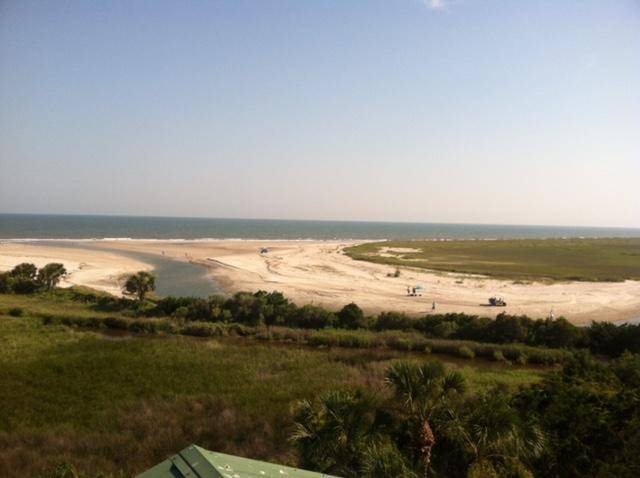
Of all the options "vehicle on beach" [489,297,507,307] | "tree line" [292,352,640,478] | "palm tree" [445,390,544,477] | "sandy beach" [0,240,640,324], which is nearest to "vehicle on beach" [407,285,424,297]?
"sandy beach" [0,240,640,324]

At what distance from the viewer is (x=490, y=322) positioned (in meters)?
26.5

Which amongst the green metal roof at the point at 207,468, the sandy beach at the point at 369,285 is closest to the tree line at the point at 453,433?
the green metal roof at the point at 207,468

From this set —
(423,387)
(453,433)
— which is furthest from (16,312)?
(453,433)

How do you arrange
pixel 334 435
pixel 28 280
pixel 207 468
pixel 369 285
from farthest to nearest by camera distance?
1. pixel 369 285
2. pixel 28 280
3. pixel 334 435
4. pixel 207 468

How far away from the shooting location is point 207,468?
4523 mm

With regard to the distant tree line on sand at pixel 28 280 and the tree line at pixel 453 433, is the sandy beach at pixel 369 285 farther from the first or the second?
the tree line at pixel 453 433

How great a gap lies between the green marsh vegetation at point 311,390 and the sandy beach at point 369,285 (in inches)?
384

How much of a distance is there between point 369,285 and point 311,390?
3129 cm

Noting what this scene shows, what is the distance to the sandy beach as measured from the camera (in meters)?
37.1

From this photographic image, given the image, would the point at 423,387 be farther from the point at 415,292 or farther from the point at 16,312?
the point at 415,292

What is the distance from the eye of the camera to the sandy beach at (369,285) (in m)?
37.1

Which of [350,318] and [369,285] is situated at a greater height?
[350,318]

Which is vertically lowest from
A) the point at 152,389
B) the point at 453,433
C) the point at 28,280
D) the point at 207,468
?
the point at 152,389

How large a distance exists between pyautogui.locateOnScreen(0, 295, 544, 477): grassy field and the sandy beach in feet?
49.5
